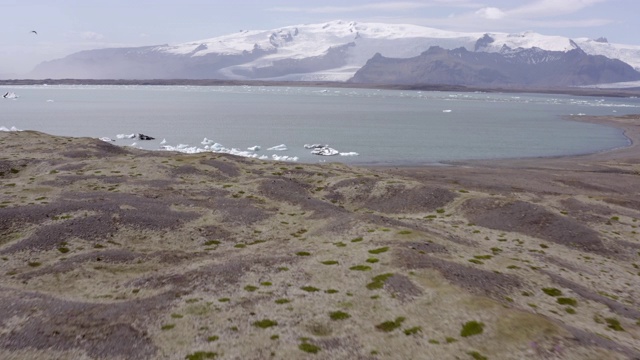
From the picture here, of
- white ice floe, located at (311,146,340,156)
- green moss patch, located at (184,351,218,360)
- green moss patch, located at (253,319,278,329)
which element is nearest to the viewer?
green moss patch, located at (184,351,218,360)

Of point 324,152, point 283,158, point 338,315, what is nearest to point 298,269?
point 338,315

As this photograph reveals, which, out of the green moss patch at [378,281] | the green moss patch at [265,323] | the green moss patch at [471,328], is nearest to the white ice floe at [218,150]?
the green moss patch at [378,281]

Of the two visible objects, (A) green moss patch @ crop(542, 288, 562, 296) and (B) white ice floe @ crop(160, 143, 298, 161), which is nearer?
(A) green moss patch @ crop(542, 288, 562, 296)

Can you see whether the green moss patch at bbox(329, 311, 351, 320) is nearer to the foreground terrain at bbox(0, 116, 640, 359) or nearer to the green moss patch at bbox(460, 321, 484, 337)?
the foreground terrain at bbox(0, 116, 640, 359)

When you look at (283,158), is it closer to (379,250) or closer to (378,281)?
(379,250)

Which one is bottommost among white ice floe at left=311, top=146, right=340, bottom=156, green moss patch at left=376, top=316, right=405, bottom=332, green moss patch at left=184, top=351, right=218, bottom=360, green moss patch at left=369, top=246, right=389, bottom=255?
white ice floe at left=311, top=146, right=340, bottom=156

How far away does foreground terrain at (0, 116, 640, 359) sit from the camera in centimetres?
2641

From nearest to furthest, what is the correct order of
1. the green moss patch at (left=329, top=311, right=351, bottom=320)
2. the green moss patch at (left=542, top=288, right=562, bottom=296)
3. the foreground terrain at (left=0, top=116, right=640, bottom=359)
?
the foreground terrain at (left=0, top=116, right=640, bottom=359)
the green moss patch at (left=329, top=311, right=351, bottom=320)
the green moss patch at (left=542, top=288, right=562, bottom=296)

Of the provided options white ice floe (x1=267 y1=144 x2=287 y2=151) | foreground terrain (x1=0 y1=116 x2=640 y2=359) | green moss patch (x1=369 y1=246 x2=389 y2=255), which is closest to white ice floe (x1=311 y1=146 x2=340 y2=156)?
white ice floe (x1=267 y1=144 x2=287 y2=151)

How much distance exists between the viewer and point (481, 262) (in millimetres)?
39188

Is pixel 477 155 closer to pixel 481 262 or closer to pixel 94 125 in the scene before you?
pixel 481 262

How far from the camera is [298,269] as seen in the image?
3688cm

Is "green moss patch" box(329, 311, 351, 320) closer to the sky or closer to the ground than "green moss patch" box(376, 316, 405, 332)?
closer to the sky

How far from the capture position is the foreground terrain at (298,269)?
2641cm
